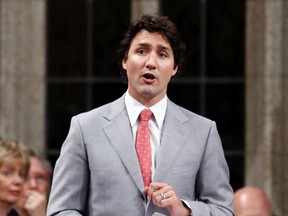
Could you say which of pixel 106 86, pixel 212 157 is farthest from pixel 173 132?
pixel 106 86

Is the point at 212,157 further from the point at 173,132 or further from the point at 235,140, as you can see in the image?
the point at 235,140

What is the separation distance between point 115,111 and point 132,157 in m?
0.21

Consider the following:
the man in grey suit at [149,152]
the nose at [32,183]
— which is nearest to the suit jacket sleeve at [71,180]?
the man in grey suit at [149,152]

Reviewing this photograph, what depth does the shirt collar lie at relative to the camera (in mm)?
3768

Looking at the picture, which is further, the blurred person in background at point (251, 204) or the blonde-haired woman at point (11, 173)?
the blurred person in background at point (251, 204)

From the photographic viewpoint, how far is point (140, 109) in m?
3.77

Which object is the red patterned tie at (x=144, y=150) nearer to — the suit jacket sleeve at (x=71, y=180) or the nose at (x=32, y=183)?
the suit jacket sleeve at (x=71, y=180)

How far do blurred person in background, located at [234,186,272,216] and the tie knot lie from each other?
2.57 metres

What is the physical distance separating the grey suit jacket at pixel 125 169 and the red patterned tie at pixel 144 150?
0.03m

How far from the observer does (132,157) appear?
12.0 ft

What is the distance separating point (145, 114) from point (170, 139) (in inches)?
4.6

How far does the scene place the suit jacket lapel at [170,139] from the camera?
3.65 metres

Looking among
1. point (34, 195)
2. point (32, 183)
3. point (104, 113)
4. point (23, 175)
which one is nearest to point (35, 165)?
point (32, 183)

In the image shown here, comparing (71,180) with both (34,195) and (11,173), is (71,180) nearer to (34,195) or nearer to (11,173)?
(11,173)
